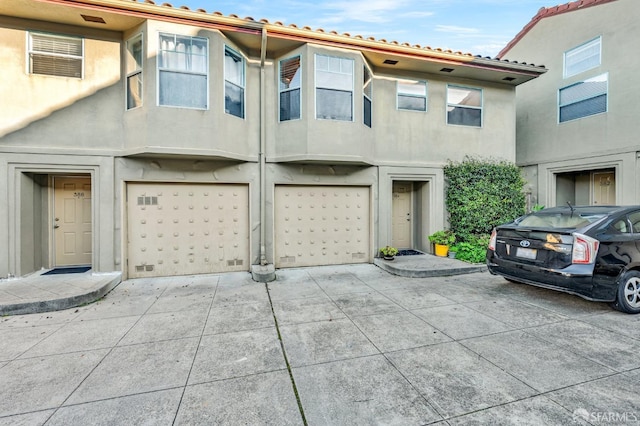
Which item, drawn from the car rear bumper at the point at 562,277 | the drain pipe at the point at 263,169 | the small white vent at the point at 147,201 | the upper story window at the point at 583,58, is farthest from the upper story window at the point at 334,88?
the upper story window at the point at 583,58

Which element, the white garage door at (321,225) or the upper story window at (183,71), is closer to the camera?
the upper story window at (183,71)

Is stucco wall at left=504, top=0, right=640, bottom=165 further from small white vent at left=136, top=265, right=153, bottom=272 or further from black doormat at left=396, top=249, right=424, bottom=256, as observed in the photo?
small white vent at left=136, top=265, right=153, bottom=272

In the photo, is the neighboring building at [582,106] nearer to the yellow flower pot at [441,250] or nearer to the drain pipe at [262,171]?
the yellow flower pot at [441,250]

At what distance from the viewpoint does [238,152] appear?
20.7 ft

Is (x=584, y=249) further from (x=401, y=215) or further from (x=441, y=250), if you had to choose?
(x=401, y=215)

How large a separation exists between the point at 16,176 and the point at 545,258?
9554mm

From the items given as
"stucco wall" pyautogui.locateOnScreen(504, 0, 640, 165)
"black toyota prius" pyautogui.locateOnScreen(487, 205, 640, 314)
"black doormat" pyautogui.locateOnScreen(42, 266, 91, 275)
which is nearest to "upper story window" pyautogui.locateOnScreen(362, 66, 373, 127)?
"black toyota prius" pyautogui.locateOnScreen(487, 205, 640, 314)

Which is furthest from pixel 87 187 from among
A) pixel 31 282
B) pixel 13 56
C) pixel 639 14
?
pixel 639 14

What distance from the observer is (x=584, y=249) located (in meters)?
3.93

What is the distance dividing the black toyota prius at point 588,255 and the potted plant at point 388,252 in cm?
268

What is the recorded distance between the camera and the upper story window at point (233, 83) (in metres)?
6.14

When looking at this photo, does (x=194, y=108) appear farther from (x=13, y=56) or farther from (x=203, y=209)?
(x=13, y=56)

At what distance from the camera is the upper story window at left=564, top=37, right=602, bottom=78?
27.3 ft

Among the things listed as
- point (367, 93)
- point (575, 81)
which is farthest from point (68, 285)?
point (575, 81)
